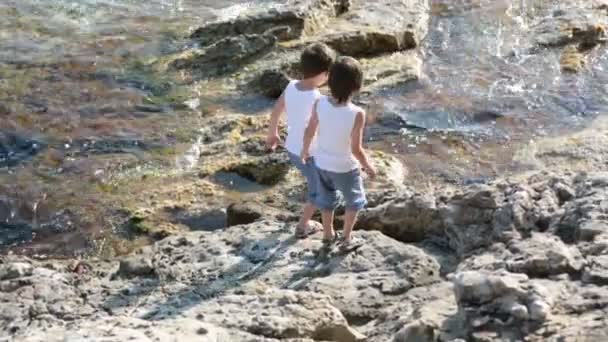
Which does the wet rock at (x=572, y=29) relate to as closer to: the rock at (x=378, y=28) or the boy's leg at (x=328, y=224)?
the rock at (x=378, y=28)

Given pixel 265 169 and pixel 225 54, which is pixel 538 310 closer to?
pixel 265 169

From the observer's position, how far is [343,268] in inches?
245

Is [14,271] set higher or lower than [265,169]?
higher

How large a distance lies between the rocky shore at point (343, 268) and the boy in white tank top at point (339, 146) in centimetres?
25

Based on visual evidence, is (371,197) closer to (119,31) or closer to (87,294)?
(87,294)

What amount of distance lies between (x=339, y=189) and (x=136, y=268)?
4.85 ft

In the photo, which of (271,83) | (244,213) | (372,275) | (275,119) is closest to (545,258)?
(372,275)

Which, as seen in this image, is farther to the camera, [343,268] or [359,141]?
[359,141]

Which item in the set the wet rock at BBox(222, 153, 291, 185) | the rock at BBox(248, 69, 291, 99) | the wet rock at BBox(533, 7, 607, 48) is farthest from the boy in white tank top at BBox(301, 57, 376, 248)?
the wet rock at BBox(533, 7, 607, 48)

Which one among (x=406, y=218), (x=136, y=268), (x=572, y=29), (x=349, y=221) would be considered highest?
(x=349, y=221)

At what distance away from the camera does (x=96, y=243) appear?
827cm

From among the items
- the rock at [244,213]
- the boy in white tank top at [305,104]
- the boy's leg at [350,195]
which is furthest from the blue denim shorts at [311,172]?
the rock at [244,213]

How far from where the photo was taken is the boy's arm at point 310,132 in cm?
643

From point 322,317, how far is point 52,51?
8.11 metres
